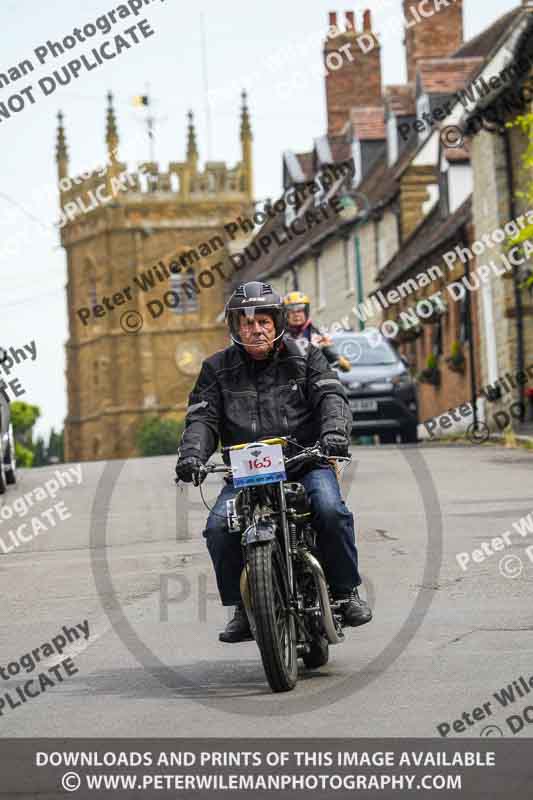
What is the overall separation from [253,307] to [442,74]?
43119 millimetres

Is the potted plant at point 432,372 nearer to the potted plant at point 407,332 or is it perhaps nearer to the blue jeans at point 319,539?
the potted plant at point 407,332

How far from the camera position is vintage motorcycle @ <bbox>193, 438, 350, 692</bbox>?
7.69 meters

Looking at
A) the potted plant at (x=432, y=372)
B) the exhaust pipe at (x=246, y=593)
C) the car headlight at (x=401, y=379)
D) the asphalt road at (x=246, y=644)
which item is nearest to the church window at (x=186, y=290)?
the potted plant at (x=432, y=372)

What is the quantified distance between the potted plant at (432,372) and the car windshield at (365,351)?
627 inches

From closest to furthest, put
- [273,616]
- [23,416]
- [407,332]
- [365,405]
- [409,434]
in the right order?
[273,616] < [365,405] < [409,434] < [407,332] < [23,416]

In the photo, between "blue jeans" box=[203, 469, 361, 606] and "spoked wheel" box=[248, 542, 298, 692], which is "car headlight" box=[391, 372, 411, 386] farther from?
"spoked wheel" box=[248, 542, 298, 692]

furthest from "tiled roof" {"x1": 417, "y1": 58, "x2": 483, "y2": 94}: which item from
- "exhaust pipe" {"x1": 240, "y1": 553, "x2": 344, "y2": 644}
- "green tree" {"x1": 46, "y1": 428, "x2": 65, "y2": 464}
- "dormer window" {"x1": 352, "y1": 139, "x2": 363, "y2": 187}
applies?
"green tree" {"x1": 46, "y1": 428, "x2": 65, "y2": 464}

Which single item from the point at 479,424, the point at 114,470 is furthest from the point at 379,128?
the point at 114,470

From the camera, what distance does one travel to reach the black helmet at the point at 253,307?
8.38 metres

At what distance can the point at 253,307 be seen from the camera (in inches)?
330

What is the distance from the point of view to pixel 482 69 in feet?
127

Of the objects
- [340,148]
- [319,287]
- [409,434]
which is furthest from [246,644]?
[340,148]

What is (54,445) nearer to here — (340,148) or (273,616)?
(340,148)
